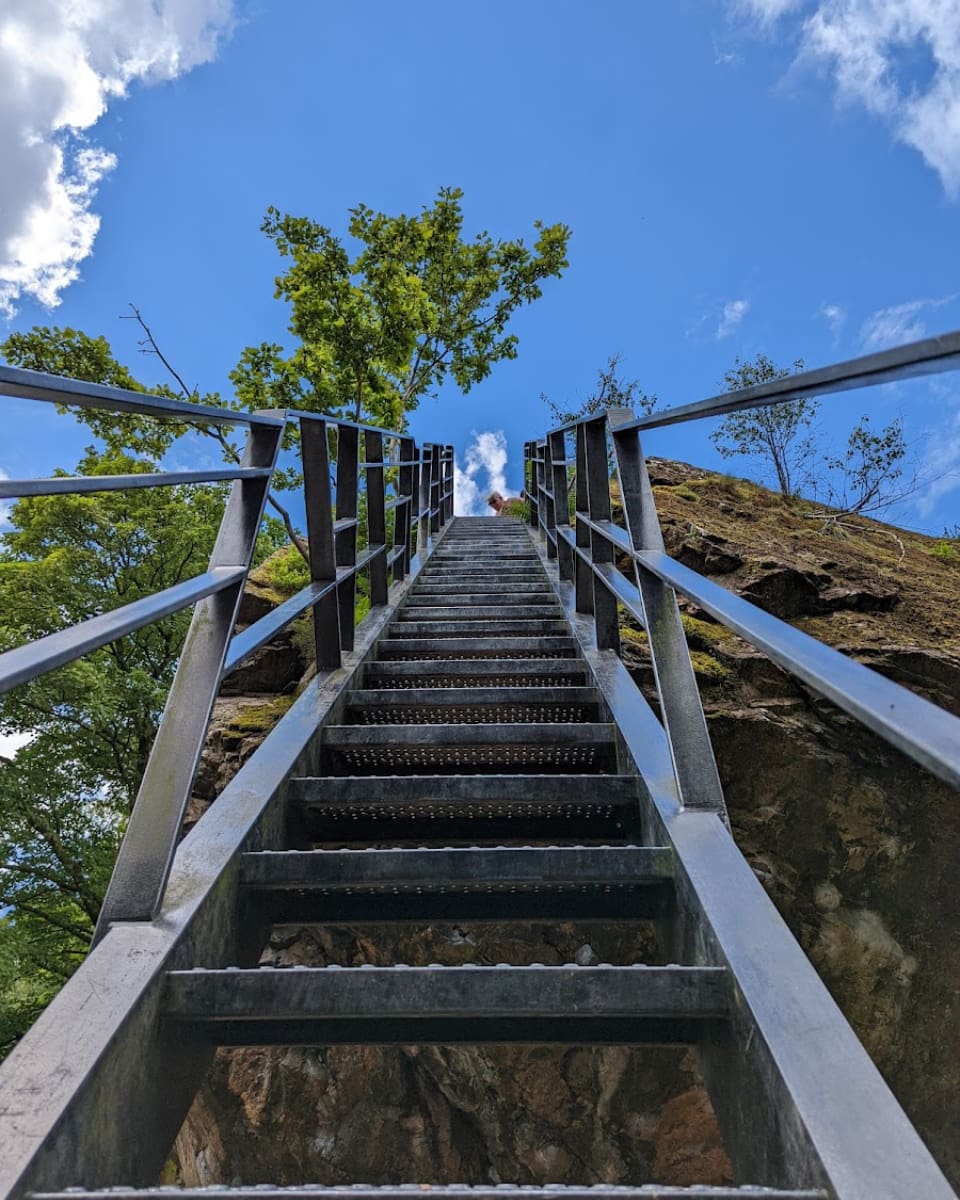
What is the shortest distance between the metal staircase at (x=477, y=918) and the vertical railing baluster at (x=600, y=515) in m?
0.04

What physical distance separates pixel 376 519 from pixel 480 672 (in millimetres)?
1444

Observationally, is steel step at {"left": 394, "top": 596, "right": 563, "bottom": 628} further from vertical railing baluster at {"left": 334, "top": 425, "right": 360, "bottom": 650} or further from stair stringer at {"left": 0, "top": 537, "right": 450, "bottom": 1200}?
stair stringer at {"left": 0, "top": 537, "right": 450, "bottom": 1200}

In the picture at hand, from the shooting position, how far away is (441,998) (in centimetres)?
131

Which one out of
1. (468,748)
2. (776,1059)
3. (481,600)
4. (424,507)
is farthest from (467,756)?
(424,507)

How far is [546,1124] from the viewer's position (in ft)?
9.95

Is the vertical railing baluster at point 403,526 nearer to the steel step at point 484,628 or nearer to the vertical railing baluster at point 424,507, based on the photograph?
the vertical railing baluster at point 424,507

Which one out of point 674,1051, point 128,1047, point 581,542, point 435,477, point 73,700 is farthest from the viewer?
point 73,700

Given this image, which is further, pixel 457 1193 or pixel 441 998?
pixel 441 998

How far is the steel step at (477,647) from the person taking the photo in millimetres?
3695

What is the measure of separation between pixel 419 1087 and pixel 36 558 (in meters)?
11.7

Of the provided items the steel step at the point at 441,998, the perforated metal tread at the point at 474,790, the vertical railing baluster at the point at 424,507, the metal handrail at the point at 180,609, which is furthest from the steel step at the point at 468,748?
the vertical railing baluster at the point at 424,507

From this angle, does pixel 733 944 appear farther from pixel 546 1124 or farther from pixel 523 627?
pixel 523 627

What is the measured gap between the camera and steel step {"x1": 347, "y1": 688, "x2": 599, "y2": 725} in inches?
118

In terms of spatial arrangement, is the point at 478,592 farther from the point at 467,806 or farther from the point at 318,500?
the point at 467,806
